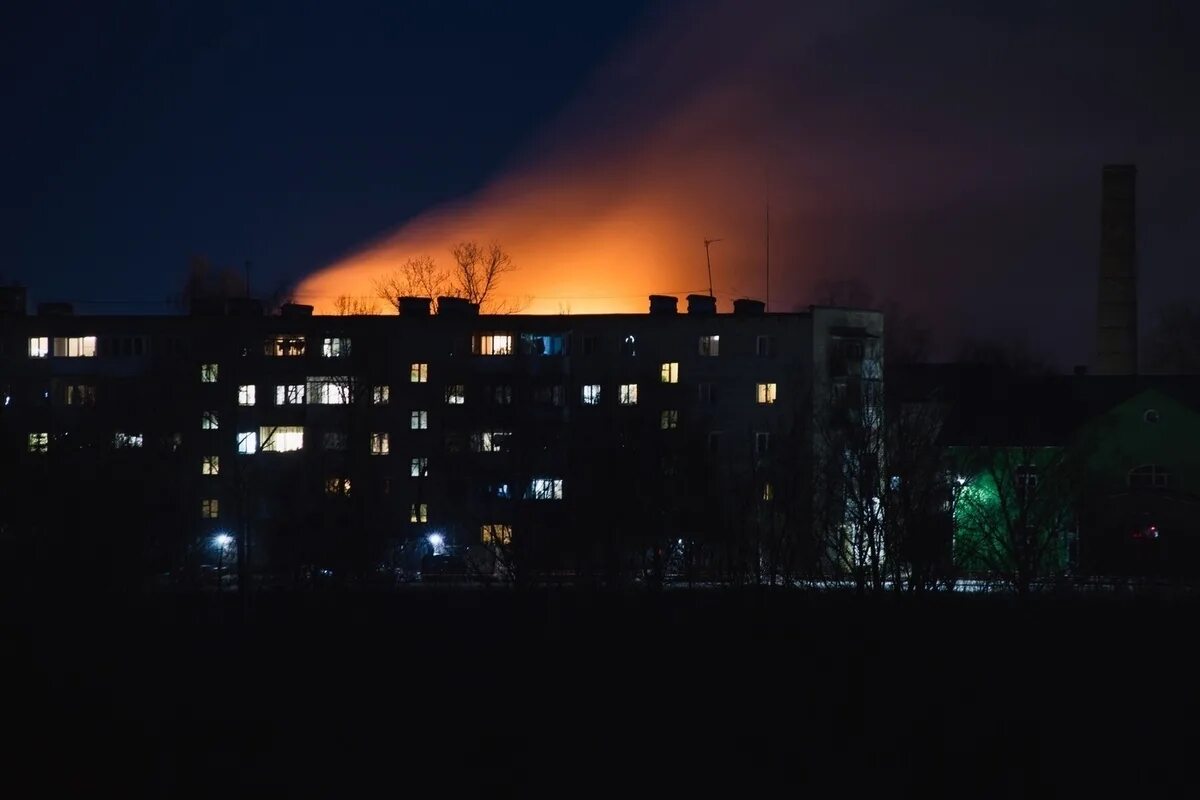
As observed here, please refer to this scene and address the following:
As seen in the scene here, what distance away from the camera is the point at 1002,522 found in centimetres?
3528

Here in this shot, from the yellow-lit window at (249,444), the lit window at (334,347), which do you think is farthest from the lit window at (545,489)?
the yellow-lit window at (249,444)

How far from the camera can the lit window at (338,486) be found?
125ft

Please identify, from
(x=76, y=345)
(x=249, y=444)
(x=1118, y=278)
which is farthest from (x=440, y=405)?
(x=1118, y=278)

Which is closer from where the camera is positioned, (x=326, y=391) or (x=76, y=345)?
(x=326, y=391)

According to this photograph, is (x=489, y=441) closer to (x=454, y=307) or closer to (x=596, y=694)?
(x=454, y=307)

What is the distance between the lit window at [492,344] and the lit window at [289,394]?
15.9 feet

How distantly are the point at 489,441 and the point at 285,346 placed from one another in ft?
23.9

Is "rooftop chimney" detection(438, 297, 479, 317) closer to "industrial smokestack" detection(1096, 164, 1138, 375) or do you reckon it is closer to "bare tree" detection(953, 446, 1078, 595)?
"bare tree" detection(953, 446, 1078, 595)

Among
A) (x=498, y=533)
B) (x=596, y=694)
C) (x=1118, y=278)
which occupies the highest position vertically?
(x=1118, y=278)

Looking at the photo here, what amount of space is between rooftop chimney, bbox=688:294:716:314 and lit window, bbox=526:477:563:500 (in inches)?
310

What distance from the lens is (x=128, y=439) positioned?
38469 mm

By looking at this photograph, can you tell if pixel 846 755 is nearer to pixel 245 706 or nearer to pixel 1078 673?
pixel 1078 673

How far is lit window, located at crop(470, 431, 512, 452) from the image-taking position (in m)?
39.9

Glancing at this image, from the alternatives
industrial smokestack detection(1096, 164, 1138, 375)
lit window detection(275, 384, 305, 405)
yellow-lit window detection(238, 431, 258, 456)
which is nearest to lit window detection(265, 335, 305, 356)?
lit window detection(275, 384, 305, 405)
